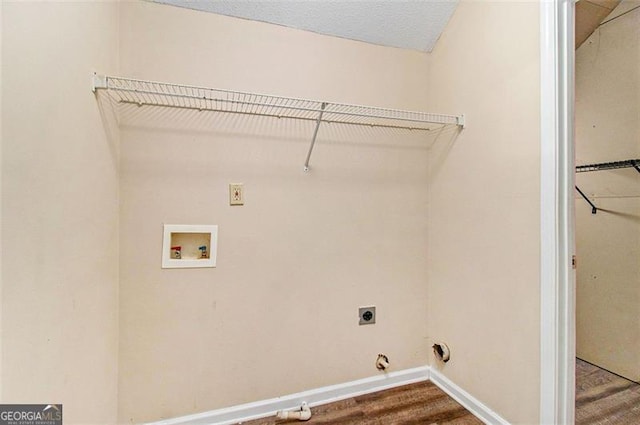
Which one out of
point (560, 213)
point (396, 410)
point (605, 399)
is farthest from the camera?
point (605, 399)

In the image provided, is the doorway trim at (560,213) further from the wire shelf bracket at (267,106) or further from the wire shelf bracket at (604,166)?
the wire shelf bracket at (604,166)

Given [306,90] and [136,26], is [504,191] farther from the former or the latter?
[136,26]

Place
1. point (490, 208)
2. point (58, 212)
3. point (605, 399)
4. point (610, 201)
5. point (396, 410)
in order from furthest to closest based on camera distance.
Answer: point (610, 201) < point (605, 399) < point (396, 410) < point (490, 208) < point (58, 212)

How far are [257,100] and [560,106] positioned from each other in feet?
4.41

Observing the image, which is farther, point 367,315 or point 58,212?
point 367,315

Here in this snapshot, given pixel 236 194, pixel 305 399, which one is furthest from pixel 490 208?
pixel 305 399

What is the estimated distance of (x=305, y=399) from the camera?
1562 mm

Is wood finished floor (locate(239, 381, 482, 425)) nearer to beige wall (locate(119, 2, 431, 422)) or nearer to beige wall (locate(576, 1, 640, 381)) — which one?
beige wall (locate(119, 2, 431, 422))

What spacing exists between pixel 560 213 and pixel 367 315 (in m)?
1.08

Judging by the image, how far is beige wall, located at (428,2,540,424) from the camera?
4.05ft

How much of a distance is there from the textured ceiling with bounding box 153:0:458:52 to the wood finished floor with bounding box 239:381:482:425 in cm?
210

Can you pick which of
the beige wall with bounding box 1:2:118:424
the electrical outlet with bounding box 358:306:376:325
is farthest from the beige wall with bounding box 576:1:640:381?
the beige wall with bounding box 1:2:118:424

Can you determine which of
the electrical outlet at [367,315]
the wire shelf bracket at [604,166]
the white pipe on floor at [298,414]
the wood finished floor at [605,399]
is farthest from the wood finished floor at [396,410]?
the wire shelf bracket at [604,166]

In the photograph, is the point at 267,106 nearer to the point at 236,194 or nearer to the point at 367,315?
the point at 236,194
